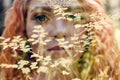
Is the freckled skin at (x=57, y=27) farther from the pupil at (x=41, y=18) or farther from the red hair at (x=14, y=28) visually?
the red hair at (x=14, y=28)

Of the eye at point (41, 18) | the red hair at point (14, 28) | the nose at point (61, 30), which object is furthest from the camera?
the red hair at point (14, 28)

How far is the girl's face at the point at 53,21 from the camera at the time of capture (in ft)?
8.04

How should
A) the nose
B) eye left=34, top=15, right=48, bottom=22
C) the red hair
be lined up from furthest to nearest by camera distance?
the red hair, eye left=34, top=15, right=48, bottom=22, the nose

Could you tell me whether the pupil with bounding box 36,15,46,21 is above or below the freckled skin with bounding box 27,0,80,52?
above

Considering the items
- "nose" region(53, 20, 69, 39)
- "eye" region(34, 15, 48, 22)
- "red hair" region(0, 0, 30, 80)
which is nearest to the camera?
"nose" region(53, 20, 69, 39)

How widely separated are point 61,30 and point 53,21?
77 millimetres

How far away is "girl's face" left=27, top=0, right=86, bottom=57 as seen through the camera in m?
2.45

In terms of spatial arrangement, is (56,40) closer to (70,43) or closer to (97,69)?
(70,43)

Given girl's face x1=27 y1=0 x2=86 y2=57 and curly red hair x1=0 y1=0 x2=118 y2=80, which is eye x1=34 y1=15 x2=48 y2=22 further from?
curly red hair x1=0 y1=0 x2=118 y2=80

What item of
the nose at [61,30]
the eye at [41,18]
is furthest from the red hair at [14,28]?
the nose at [61,30]

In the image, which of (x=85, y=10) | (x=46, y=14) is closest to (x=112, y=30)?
(x=85, y=10)

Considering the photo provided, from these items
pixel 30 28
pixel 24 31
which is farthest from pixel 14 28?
pixel 30 28

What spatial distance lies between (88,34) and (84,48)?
0.09m

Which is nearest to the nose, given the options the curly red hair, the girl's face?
the girl's face
